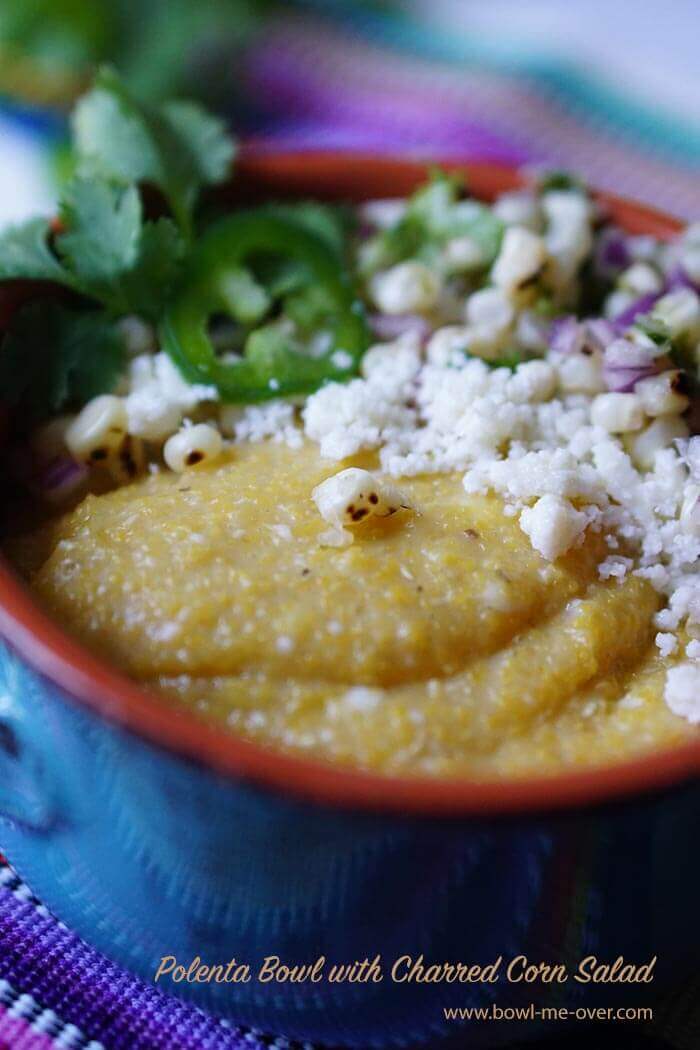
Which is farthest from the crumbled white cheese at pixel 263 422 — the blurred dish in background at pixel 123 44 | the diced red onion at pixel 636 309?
the blurred dish in background at pixel 123 44

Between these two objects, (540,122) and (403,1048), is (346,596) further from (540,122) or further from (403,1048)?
(540,122)

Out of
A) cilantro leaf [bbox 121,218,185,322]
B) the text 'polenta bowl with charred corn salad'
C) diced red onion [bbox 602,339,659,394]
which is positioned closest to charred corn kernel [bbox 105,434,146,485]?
the text 'polenta bowl with charred corn salad'

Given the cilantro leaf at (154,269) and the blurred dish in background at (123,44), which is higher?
the cilantro leaf at (154,269)

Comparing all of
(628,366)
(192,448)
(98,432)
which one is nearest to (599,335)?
(628,366)

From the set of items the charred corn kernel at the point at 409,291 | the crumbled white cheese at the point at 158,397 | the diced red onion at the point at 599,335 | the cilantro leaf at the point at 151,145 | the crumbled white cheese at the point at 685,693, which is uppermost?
the diced red onion at the point at 599,335

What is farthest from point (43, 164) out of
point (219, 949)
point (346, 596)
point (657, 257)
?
point (219, 949)

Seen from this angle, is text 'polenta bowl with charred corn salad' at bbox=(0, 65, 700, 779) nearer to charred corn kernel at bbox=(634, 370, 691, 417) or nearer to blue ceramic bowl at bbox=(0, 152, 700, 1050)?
charred corn kernel at bbox=(634, 370, 691, 417)

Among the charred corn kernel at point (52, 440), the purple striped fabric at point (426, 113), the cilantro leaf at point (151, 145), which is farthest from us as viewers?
the purple striped fabric at point (426, 113)

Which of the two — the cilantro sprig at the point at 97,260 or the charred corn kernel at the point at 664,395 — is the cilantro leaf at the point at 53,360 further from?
the charred corn kernel at the point at 664,395
